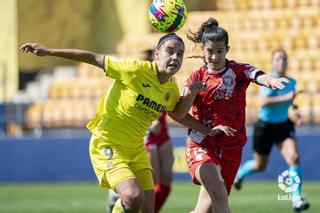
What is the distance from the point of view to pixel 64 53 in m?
8.29

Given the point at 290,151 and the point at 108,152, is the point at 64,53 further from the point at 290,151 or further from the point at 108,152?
the point at 290,151

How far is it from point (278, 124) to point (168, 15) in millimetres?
4972

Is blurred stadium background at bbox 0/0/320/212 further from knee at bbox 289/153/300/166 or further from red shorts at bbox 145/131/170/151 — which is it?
red shorts at bbox 145/131/170/151

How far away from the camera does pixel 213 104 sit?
28.9 feet

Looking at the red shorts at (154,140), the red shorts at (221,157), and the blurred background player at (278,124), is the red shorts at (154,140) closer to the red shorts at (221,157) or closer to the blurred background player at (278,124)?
the blurred background player at (278,124)

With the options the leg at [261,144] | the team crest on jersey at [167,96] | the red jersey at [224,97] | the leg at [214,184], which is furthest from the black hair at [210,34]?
the leg at [261,144]

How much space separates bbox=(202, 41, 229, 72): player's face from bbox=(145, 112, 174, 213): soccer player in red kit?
2.93m

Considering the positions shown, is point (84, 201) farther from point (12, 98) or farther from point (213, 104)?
point (12, 98)

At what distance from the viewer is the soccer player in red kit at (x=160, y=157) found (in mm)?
11625

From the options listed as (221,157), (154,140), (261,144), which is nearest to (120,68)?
(221,157)

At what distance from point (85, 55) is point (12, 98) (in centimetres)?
1515

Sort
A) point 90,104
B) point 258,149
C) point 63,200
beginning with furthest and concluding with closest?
1. point 90,104
2. point 63,200
3. point 258,149

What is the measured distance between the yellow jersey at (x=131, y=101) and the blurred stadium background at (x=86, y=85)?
4.59 m

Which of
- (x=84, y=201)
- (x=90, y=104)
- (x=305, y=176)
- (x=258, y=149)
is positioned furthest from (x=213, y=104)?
(x=90, y=104)
